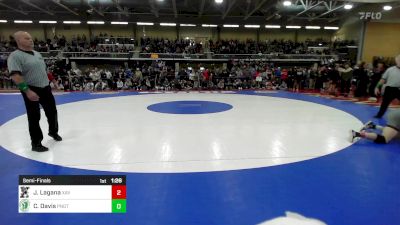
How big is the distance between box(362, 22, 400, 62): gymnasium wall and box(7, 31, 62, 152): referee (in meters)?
22.5

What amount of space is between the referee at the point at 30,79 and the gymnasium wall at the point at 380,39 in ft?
73.7

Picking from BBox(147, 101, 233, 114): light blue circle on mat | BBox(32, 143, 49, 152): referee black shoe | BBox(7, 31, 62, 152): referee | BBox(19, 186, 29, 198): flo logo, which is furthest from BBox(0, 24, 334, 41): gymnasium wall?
BBox(19, 186, 29, 198): flo logo

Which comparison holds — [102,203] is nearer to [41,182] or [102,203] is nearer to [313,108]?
[41,182]

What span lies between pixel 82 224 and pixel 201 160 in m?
1.70

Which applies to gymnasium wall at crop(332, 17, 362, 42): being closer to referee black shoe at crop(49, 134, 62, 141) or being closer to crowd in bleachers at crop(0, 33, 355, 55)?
crowd in bleachers at crop(0, 33, 355, 55)

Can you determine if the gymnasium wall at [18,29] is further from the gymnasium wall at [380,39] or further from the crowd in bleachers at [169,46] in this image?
the gymnasium wall at [380,39]

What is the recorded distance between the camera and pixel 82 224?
2.10 metres

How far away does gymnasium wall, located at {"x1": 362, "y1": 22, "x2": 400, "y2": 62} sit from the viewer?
20.6 meters

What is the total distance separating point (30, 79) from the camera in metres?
3.70

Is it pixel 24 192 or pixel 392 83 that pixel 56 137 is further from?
pixel 392 83

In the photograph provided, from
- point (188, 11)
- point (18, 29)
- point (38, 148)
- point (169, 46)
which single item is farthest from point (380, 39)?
point (18, 29)

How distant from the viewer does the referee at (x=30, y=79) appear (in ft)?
11.2

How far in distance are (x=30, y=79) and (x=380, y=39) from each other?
23898 millimetres
